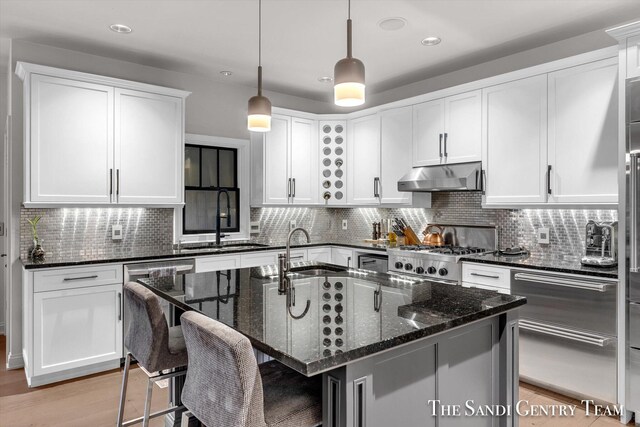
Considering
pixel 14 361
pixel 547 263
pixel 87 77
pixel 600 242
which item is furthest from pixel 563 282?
pixel 14 361

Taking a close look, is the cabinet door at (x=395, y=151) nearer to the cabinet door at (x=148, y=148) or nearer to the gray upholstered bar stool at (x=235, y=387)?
the cabinet door at (x=148, y=148)

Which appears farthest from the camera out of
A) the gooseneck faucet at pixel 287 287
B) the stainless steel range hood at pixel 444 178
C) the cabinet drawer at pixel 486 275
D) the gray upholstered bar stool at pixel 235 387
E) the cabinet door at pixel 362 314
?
the stainless steel range hood at pixel 444 178

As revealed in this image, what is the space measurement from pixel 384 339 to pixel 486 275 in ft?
7.91

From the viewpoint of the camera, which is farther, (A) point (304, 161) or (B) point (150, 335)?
(A) point (304, 161)

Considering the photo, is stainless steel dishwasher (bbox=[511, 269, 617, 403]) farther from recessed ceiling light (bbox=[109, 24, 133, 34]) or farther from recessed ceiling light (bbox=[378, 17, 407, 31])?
recessed ceiling light (bbox=[109, 24, 133, 34])

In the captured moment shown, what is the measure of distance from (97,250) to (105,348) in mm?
996

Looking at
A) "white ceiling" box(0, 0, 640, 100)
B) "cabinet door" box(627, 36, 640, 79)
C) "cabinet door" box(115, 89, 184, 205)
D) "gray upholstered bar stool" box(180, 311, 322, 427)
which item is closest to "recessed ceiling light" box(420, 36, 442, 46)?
"white ceiling" box(0, 0, 640, 100)

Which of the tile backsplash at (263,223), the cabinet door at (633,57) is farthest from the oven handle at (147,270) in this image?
the cabinet door at (633,57)

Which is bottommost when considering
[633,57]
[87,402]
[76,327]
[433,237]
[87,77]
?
[87,402]

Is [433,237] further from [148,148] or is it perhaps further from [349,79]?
[148,148]

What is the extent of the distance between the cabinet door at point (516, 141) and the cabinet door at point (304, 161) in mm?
2148

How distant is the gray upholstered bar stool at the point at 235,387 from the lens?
1.24m

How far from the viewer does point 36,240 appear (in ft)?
11.7

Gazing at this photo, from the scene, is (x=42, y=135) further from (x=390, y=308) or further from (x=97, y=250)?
(x=390, y=308)
